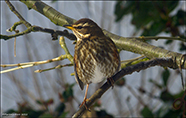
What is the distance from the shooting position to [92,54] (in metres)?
1.33

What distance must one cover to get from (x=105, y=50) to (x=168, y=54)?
14.5 inches

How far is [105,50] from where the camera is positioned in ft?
4.30

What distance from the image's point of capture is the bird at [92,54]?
4.28 feet

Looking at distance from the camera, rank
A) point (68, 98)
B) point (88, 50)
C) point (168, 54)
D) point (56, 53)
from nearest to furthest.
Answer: point (168, 54) → point (88, 50) → point (68, 98) → point (56, 53)

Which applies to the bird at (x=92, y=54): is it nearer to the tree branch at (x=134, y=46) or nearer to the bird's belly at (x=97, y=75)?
the bird's belly at (x=97, y=75)

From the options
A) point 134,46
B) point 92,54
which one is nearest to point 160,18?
point 134,46

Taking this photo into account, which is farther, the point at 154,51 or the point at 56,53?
the point at 56,53

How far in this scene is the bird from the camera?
51.4 inches

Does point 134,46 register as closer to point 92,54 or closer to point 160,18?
point 92,54

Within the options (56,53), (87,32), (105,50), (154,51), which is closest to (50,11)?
(87,32)

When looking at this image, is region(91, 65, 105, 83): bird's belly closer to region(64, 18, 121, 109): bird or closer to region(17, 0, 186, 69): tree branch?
region(64, 18, 121, 109): bird

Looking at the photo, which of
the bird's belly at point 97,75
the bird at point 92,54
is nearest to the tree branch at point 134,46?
the bird at point 92,54

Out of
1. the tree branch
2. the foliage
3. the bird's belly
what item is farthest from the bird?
the foliage

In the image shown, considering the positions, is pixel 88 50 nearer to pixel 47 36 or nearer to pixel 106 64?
pixel 106 64
